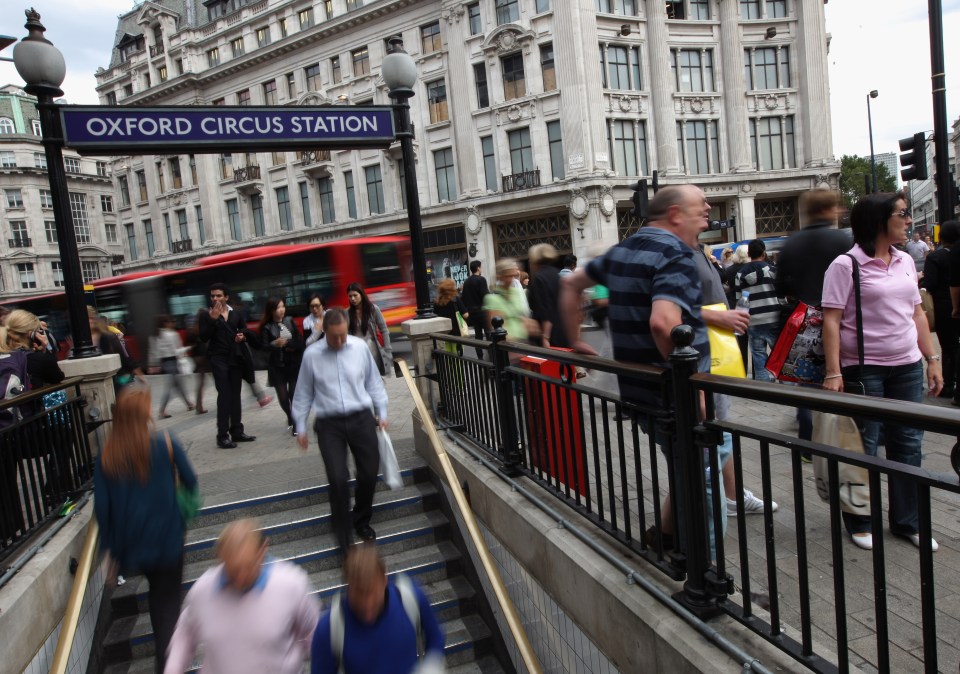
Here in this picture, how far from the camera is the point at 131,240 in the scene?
49562mm

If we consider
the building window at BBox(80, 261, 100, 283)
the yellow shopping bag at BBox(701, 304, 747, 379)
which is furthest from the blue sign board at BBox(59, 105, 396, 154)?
the building window at BBox(80, 261, 100, 283)

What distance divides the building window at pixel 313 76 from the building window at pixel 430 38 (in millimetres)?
7369

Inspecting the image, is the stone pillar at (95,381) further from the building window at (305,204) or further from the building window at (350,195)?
the building window at (305,204)

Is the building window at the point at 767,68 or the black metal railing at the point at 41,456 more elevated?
the building window at the point at 767,68

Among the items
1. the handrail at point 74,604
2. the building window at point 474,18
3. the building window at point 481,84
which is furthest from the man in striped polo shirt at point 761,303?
the building window at point 474,18

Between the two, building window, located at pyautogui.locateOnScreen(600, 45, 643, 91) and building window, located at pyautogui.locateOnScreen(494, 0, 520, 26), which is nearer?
building window, located at pyautogui.locateOnScreen(600, 45, 643, 91)

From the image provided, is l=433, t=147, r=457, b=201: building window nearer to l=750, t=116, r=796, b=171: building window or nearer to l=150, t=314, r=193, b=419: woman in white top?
l=750, t=116, r=796, b=171: building window

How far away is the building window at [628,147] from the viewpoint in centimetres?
3047

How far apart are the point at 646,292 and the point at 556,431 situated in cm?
138

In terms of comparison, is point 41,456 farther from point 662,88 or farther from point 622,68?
point 662,88

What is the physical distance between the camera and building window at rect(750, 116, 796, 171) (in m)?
31.7

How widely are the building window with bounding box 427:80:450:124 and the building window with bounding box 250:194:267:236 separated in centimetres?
1390

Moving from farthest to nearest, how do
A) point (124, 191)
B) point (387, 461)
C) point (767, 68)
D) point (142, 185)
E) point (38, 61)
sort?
point (124, 191) < point (142, 185) < point (767, 68) < point (38, 61) < point (387, 461)

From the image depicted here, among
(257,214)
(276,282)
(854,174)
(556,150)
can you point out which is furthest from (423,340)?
(854,174)
